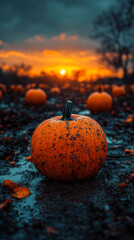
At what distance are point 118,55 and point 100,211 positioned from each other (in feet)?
92.2

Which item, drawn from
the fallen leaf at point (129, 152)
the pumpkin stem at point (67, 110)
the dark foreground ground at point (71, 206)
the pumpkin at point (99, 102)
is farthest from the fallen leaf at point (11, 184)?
the pumpkin at point (99, 102)

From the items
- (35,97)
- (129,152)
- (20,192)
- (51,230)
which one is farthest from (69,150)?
(35,97)

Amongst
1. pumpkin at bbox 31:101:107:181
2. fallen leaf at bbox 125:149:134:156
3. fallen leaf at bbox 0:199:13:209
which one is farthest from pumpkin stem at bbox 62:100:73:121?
fallen leaf at bbox 125:149:134:156

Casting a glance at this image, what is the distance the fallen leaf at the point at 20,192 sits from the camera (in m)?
2.27

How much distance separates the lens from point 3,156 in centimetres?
347

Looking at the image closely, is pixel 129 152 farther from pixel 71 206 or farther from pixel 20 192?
pixel 20 192

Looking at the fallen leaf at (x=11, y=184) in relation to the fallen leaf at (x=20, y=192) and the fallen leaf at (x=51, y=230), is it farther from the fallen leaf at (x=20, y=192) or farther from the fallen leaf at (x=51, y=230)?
the fallen leaf at (x=51, y=230)

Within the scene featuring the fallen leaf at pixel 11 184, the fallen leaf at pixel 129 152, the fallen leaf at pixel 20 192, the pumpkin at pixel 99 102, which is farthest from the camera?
the pumpkin at pixel 99 102

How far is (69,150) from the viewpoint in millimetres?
2359

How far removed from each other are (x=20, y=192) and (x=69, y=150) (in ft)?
2.77

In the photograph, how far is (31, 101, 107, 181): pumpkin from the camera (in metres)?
2.37

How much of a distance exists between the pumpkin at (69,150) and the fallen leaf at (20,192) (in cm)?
34

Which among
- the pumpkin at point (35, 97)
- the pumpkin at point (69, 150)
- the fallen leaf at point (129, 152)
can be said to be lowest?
the fallen leaf at point (129, 152)

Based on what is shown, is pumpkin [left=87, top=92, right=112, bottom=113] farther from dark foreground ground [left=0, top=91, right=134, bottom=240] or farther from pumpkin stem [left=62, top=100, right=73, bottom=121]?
pumpkin stem [left=62, top=100, right=73, bottom=121]
